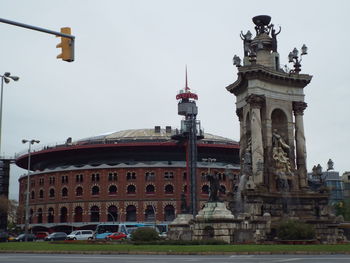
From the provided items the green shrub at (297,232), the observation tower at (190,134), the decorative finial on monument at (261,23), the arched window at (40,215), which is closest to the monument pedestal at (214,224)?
the green shrub at (297,232)

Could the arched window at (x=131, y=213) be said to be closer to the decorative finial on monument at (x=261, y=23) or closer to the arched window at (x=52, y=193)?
the arched window at (x=52, y=193)

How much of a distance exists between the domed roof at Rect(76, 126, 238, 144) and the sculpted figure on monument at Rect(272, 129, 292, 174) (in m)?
54.2

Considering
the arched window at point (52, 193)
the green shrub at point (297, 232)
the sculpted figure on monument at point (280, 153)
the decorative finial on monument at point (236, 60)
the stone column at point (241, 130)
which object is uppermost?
the decorative finial on monument at point (236, 60)

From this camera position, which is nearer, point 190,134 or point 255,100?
point 255,100

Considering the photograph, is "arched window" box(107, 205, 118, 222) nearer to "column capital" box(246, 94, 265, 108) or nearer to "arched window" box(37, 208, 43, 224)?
"arched window" box(37, 208, 43, 224)

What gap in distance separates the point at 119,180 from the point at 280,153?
5535 centimetres

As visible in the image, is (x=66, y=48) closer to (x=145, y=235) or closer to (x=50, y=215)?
(x=145, y=235)

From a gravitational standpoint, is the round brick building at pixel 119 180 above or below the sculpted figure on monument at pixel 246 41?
below

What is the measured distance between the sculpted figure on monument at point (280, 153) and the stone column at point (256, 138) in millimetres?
1823

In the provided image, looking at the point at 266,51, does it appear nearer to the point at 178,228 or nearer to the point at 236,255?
the point at 178,228

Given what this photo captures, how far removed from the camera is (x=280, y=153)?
138 ft

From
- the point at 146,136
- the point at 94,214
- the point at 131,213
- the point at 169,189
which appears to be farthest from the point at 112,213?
the point at 146,136

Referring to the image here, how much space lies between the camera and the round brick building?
302 ft

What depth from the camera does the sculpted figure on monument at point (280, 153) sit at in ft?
136
